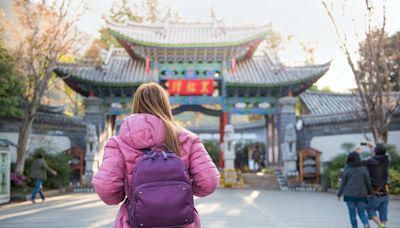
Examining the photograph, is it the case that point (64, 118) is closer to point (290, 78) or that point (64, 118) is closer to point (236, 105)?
point (236, 105)

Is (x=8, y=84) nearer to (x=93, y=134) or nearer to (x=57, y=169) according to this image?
(x=57, y=169)

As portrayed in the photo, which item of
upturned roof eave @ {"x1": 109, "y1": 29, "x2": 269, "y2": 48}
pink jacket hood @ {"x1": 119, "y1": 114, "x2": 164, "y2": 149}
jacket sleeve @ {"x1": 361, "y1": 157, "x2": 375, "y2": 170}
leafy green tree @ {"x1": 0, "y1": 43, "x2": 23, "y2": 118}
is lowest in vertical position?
jacket sleeve @ {"x1": 361, "y1": 157, "x2": 375, "y2": 170}

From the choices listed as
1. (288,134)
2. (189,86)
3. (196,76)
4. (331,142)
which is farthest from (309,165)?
(196,76)

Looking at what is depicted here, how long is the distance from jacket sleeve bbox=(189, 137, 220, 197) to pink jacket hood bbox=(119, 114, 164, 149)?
0.21 meters

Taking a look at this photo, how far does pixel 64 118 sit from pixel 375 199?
673 inches

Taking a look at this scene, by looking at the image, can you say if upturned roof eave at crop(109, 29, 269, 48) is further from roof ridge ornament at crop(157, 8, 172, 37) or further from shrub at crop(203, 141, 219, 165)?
shrub at crop(203, 141, 219, 165)

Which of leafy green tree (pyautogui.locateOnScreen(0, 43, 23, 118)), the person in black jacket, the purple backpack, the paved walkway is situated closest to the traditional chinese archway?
leafy green tree (pyautogui.locateOnScreen(0, 43, 23, 118))

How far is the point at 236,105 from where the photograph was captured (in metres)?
22.0

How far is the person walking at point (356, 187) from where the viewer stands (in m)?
6.41

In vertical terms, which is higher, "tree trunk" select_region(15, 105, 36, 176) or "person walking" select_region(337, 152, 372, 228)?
"tree trunk" select_region(15, 105, 36, 176)

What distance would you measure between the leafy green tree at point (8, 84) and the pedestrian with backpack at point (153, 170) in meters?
11.9

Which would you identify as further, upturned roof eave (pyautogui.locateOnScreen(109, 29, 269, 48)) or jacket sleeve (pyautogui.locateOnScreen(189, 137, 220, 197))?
upturned roof eave (pyautogui.locateOnScreen(109, 29, 269, 48))

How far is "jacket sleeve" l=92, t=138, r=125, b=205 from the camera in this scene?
2.49 metres

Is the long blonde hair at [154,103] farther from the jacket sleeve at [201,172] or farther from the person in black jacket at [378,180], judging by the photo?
the person in black jacket at [378,180]
